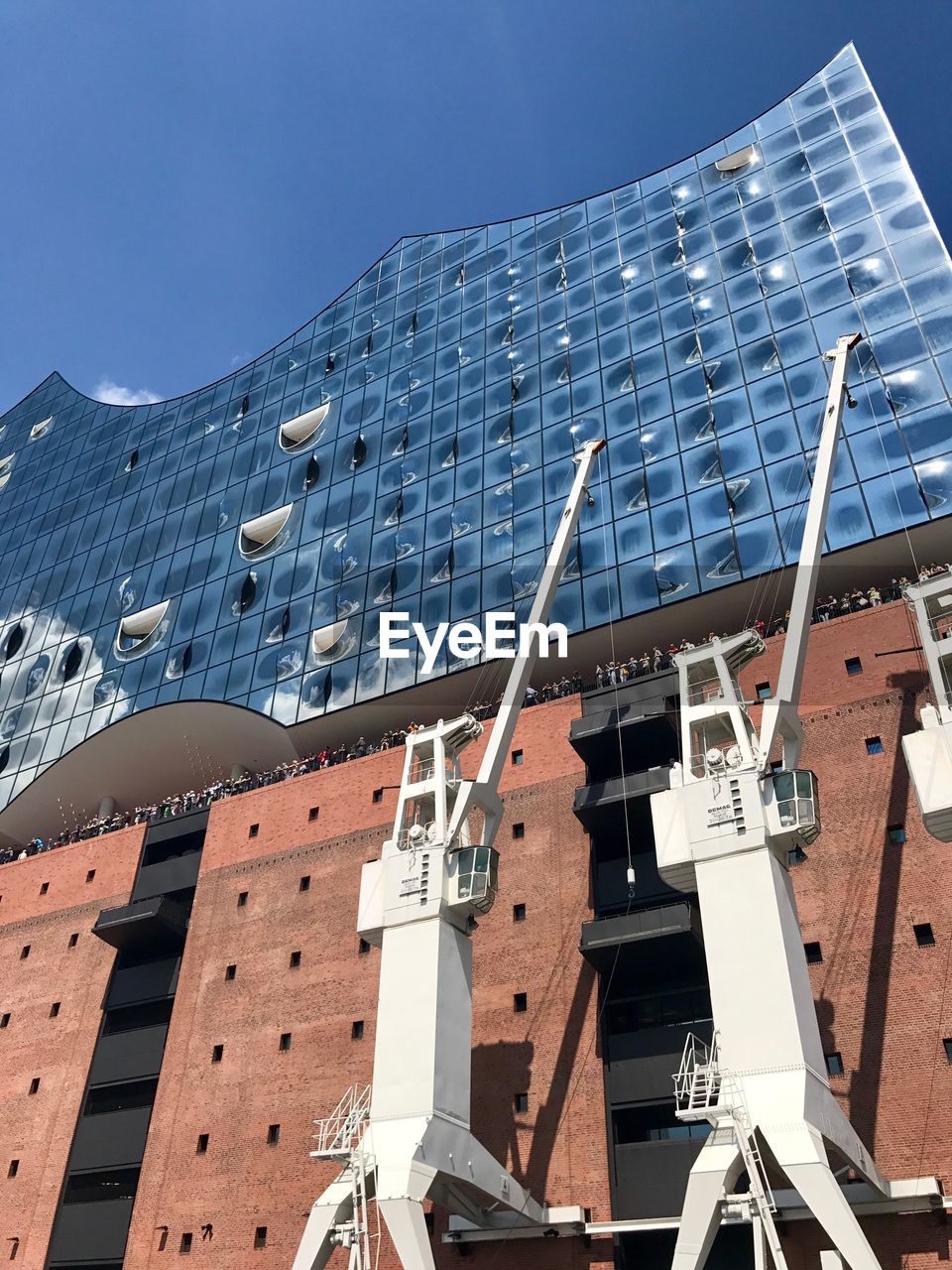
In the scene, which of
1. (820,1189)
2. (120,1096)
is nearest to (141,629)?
(120,1096)

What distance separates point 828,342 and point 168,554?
88.3 feet

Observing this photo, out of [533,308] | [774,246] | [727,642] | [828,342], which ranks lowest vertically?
[727,642]

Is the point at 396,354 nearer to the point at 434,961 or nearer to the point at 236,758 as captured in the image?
the point at 236,758

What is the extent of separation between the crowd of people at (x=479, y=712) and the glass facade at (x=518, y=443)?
5.80 ft

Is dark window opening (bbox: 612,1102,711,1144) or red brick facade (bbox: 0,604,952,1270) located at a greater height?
red brick facade (bbox: 0,604,952,1270)

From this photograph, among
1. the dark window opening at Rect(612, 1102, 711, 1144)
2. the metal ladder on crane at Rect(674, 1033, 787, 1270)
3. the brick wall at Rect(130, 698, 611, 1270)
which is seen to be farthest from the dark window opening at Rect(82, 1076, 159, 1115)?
the metal ladder on crane at Rect(674, 1033, 787, 1270)

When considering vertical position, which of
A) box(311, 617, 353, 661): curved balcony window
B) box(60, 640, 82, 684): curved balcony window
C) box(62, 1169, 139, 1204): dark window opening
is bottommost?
box(62, 1169, 139, 1204): dark window opening

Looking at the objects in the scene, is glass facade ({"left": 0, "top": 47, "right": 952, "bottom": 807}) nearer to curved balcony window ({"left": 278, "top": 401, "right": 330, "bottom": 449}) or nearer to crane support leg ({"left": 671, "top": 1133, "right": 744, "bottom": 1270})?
curved balcony window ({"left": 278, "top": 401, "right": 330, "bottom": 449})

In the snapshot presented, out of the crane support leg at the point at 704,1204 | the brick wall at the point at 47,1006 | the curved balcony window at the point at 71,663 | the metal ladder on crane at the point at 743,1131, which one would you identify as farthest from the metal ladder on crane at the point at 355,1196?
the curved balcony window at the point at 71,663

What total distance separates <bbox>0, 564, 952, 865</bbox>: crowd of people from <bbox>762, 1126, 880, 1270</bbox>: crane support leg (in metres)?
10.4

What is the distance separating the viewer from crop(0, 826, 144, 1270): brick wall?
1164 inches

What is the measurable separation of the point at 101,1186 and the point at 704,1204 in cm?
1985

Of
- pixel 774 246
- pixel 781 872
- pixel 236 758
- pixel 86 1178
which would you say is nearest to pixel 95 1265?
pixel 86 1178

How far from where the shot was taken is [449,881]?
871 inches
